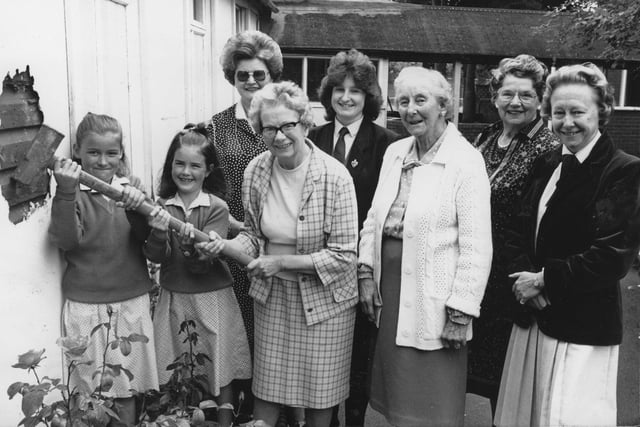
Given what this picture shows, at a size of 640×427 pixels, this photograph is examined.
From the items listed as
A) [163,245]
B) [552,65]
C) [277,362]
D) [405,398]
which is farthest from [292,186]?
[552,65]

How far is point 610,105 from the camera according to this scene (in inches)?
109

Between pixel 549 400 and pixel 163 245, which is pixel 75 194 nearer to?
pixel 163 245

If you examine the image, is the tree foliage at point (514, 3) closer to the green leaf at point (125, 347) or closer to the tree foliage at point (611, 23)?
the tree foliage at point (611, 23)

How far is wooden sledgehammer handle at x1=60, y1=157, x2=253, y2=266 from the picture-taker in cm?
248

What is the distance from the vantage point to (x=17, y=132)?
2.27m

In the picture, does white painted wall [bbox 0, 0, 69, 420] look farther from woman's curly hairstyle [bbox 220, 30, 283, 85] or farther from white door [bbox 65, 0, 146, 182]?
woman's curly hairstyle [bbox 220, 30, 283, 85]

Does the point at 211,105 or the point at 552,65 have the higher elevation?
the point at 552,65

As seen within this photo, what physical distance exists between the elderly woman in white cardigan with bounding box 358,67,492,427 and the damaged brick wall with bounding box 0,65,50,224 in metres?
1.50

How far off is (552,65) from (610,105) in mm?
14497

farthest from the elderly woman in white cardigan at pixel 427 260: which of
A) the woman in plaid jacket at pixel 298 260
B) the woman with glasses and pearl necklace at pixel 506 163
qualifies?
the woman with glasses and pearl necklace at pixel 506 163

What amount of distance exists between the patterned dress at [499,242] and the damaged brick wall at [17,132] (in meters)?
2.09

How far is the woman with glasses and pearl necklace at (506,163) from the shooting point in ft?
10.6

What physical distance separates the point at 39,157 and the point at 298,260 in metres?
1.16

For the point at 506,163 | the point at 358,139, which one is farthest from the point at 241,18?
the point at 506,163
